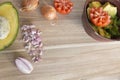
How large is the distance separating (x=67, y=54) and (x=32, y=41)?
0.11m

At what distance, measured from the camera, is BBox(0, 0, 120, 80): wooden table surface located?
0.77 m

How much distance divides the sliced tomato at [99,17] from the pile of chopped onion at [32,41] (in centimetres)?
17

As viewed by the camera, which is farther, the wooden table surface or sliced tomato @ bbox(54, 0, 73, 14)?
sliced tomato @ bbox(54, 0, 73, 14)

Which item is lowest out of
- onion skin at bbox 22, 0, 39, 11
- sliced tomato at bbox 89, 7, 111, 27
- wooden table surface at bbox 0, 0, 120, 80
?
wooden table surface at bbox 0, 0, 120, 80

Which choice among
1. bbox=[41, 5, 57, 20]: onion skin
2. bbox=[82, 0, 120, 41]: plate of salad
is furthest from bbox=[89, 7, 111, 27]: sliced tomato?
bbox=[41, 5, 57, 20]: onion skin

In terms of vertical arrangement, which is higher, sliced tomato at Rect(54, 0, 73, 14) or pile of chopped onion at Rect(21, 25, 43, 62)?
sliced tomato at Rect(54, 0, 73, 14)

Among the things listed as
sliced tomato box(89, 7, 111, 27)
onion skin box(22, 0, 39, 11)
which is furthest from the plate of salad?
onion skin box(22, 0, 39, 11)

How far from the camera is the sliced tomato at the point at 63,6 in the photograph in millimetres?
879

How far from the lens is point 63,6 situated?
882 mm

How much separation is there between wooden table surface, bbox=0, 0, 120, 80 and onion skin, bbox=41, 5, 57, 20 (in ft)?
0.05

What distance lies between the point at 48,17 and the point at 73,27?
90 mm

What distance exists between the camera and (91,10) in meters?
0.87

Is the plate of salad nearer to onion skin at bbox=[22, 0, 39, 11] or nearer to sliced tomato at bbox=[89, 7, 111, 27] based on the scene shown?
sliced tomato at bbox=[89, 7, 111, 27]

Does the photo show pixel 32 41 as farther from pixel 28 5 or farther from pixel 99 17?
pixel 99 17
